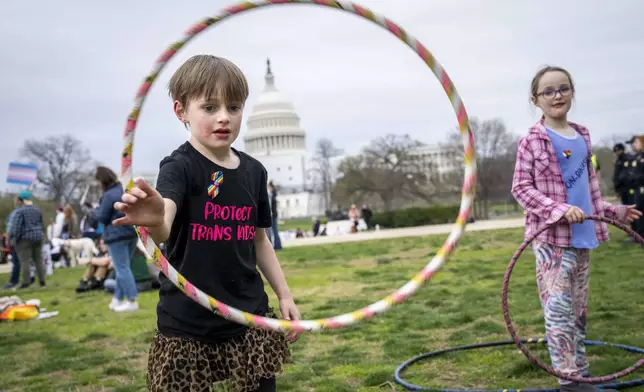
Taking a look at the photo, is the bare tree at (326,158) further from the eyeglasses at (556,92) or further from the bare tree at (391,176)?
the eyeglasses at (556,92)

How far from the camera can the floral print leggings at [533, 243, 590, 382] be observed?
4.69 metres

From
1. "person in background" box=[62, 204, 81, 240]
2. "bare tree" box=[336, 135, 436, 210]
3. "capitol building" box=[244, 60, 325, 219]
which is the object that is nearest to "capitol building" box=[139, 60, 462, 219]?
"capitol building" box=[244, 60, 325, 219]

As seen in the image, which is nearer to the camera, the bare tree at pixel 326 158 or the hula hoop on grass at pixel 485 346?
the hula hoop on grass at pixel 485 346

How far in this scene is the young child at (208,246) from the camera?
2.98 metres

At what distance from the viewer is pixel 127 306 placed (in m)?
10.3

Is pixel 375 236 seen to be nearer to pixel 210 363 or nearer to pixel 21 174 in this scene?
pixel 21 174

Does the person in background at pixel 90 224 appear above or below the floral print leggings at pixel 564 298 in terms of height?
above

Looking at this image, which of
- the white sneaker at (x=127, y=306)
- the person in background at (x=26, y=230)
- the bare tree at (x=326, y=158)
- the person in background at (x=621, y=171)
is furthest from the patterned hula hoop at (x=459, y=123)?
the bare tree at (x=326, y=158)

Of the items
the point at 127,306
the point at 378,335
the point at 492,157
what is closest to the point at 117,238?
the point at 127,306

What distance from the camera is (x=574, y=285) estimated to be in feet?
15.7

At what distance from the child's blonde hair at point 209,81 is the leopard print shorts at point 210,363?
103 centimetres

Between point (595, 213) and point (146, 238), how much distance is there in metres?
3.39

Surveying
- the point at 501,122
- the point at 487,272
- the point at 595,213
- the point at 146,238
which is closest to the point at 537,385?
the point at 595,213

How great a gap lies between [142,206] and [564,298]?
313 cm
